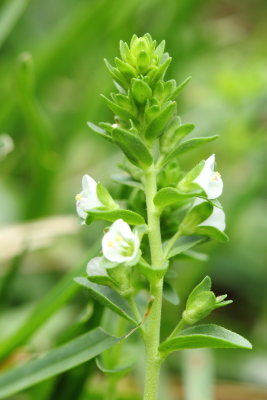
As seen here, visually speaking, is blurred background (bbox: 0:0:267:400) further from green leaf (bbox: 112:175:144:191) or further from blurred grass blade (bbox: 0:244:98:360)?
green leaf (bbox: 112:175:144:191)

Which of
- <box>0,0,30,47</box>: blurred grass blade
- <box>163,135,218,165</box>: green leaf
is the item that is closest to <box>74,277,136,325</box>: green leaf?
<box>163,135,218,165</box>: green leaf

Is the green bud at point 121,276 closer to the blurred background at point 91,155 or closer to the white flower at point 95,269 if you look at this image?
the white flower at point 95,269

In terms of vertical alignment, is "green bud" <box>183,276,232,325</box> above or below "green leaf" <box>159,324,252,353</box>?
above

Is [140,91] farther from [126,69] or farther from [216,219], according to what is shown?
[216,219]

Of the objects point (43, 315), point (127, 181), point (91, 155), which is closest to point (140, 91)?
point (127, 181)

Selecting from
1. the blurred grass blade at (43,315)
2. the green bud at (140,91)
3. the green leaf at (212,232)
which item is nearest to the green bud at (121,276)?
the green leaf at (212,232)

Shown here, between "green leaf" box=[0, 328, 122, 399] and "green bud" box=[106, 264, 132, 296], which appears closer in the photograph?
"green bud" box=[106, 264, 132, 296]

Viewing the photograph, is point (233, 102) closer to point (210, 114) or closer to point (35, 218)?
point (210, 114)
